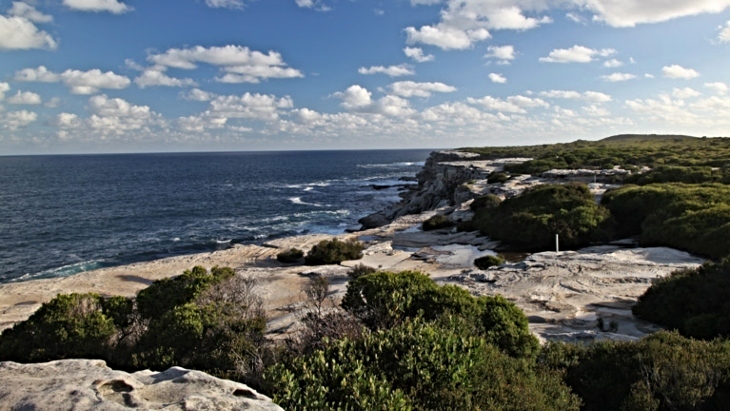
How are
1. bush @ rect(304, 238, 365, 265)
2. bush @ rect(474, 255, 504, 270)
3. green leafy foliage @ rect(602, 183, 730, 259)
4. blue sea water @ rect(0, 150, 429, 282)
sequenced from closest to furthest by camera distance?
1. green leafy foliage @ rect(602, 183, 730, 259)
2. bush @ rect(474, 255, 504, 270)
3. bush @ rect(304, 238, 365, 265)
4. blue sea water @ rect(0, 150, 429, 282)

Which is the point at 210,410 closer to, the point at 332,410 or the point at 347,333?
the point at 332,410

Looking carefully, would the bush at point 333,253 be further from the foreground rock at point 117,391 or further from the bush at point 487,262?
the foreground rock at point 117,391

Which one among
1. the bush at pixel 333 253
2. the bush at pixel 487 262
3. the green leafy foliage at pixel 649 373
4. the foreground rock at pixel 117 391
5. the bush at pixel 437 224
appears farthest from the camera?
the bush at pixel 437 224

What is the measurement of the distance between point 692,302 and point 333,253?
52.6ft

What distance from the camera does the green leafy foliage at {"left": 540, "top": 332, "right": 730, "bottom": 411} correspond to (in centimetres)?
689

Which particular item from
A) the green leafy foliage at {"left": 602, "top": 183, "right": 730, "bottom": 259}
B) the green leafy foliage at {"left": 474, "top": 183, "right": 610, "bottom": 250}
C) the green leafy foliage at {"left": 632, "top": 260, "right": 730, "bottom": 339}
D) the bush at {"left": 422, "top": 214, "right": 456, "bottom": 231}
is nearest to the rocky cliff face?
the bush at {"left": 422, "top": 214, "right": 456, "bottom": 231}

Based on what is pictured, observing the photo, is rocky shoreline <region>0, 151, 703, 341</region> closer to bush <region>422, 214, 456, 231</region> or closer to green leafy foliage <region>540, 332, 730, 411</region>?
bush <region>422, 214, 456, 231</region>

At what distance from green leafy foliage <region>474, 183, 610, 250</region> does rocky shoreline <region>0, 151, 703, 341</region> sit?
131cm

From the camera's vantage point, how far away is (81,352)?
1034 cm

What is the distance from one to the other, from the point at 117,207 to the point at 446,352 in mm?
64311

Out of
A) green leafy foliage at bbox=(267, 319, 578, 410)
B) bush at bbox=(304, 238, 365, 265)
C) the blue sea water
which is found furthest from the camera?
the blue sea water

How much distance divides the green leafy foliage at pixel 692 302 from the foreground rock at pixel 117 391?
10.3m

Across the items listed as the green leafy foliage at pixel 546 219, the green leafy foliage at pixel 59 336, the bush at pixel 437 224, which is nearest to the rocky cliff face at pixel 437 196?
the bush at pixel 437 224

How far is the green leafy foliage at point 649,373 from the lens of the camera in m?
6.89
